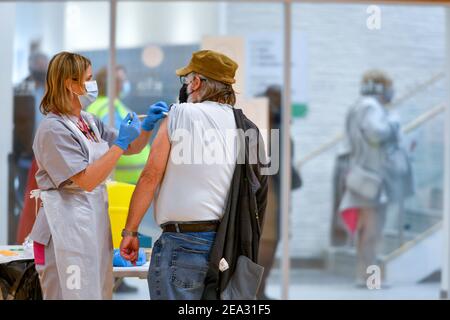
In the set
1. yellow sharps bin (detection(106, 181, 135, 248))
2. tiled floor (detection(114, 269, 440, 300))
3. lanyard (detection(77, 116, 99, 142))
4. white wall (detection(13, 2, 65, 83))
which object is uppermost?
white wall (detection(13, 2, 65, 83))

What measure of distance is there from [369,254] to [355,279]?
0.68 feet

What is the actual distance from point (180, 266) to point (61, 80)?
32.5 inches

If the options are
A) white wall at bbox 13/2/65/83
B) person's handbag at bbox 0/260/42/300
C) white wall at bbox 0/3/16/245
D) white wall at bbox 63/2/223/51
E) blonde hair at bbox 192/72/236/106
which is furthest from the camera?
white wall at bbox 63/2/223/51

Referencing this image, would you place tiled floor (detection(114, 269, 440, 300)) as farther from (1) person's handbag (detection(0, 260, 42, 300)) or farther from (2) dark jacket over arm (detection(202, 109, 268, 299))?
(2) dark jacket over arm (detection(202, 109, 268, 299))

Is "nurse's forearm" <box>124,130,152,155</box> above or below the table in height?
above

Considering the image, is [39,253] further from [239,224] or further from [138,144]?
[239,224]

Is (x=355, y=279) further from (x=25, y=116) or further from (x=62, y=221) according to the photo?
(x=62, y=221)

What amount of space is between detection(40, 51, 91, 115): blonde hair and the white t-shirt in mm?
407

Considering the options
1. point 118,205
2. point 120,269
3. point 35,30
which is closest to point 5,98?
point 35,30

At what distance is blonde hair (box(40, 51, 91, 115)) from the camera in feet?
10.0

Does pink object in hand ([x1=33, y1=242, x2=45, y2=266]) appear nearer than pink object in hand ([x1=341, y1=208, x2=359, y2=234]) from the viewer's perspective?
Yes

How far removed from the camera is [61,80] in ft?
10.1

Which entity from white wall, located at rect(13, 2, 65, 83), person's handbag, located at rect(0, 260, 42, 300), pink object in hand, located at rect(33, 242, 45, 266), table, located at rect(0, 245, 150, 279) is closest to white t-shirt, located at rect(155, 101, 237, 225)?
table, located at rect(0, 245, 150, 279)
